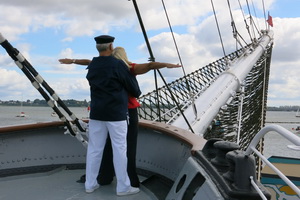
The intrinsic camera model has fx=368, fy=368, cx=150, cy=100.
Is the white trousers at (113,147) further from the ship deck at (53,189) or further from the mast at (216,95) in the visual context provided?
the mast at (216,95)

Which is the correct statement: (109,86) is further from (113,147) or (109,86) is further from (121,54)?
(113,147)

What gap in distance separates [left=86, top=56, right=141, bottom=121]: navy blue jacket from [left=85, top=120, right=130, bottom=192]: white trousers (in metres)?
0.07

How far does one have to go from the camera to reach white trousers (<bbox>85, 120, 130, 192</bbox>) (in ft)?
8.98

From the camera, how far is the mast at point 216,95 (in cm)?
500

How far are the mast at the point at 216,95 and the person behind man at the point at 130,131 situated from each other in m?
1.61

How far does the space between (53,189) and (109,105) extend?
91 centimetres

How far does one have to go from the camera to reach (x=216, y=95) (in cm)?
614

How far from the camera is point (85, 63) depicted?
10.7 feet

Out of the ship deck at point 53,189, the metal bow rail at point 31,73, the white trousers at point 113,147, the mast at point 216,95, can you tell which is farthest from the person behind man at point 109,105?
the mast at point 216,95

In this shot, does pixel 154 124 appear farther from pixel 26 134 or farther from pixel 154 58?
pixel 26 134

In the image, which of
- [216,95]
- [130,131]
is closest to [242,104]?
[216,95]

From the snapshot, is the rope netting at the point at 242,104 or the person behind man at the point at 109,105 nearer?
the person behind man at the point at 109,105

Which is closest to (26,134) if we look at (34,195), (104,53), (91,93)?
(34,195)

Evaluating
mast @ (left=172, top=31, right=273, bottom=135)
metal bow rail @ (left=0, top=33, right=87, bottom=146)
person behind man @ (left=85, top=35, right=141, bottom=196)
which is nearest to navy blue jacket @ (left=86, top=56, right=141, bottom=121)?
person behind man @ (left=85, top=35, right=141, bottom=196)
